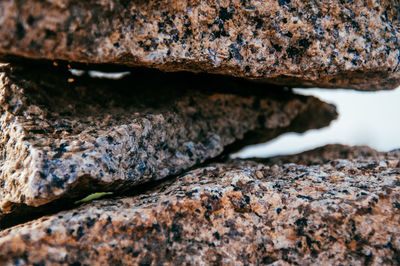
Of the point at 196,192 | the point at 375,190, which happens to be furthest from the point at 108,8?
the point at 375,190

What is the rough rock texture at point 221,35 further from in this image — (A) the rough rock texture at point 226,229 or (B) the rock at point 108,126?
(A) the rough rock texture at point 226,229

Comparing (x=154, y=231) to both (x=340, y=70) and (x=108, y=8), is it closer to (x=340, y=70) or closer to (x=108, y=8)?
(x=108, y=8)

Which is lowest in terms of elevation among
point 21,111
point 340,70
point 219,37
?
point 21,111

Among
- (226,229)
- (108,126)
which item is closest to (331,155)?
(226,229)

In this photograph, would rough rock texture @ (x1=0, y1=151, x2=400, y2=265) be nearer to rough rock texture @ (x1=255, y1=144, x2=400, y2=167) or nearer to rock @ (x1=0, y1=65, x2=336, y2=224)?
rock @ (x1=0, y1=65, x2=336, y2=224)

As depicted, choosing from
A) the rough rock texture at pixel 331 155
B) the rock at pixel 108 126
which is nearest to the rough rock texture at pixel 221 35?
the rock at pixel 108 126

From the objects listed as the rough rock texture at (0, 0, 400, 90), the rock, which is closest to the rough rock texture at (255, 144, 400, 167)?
the rock

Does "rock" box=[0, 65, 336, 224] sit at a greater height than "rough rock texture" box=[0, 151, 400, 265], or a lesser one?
greater
